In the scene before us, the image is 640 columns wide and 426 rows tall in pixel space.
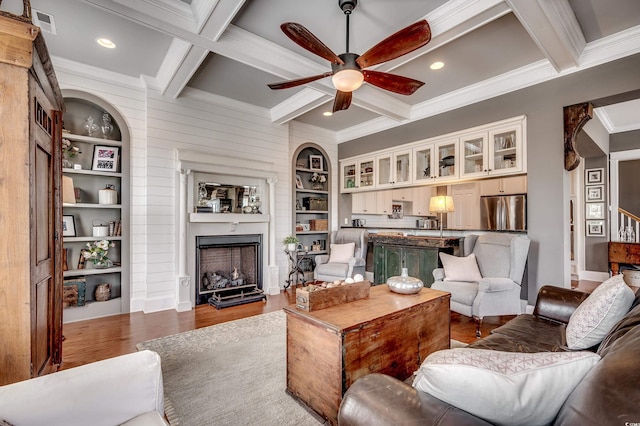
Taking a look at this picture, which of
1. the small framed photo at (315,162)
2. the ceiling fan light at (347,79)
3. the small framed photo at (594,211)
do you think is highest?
the ceiling fan light at (347,79)

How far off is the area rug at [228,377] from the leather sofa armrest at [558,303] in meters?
1.92

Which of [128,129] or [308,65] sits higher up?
[308,65]

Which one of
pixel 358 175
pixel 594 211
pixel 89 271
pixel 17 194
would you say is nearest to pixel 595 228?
pixel 594 211

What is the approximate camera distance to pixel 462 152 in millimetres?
4371

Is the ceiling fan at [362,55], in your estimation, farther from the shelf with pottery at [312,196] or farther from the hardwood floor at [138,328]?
the shelf with pottery at [312,196]

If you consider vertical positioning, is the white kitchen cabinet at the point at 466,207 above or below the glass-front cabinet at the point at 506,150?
Result: below

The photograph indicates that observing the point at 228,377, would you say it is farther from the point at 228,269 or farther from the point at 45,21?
the point at 45,21

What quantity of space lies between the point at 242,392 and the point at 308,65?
3257 millimetres

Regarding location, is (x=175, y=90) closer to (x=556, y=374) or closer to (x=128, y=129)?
(x=128, y=129)

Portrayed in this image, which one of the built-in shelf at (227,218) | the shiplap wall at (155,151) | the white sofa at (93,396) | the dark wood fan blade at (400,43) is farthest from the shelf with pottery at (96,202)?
the dark wood fan blade at (400,43)

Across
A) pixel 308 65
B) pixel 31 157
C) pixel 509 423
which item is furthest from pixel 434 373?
pixel 308 65

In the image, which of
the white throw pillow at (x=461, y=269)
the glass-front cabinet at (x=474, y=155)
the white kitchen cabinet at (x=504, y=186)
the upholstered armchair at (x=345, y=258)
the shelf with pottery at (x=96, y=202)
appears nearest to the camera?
the white throw pillow at (x=461, y=269)

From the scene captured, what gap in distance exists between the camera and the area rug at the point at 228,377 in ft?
6.27

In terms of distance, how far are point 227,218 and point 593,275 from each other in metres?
6.89
